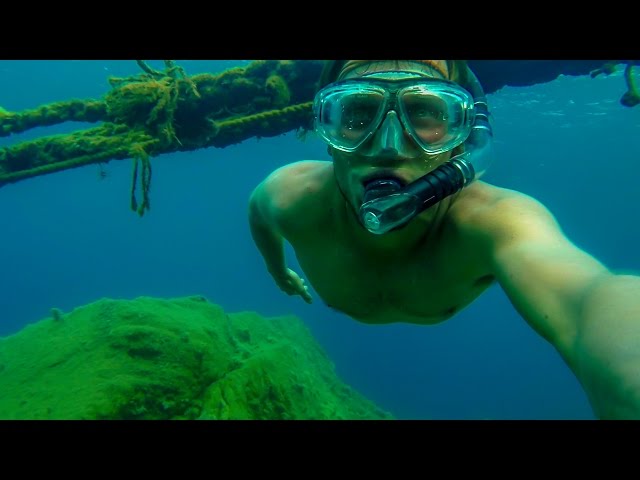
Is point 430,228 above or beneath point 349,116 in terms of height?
beneath

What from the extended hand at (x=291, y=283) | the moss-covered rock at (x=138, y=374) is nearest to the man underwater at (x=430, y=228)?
the extended hand at (x=291, y=283)

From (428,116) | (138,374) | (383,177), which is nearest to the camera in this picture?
(383,177)

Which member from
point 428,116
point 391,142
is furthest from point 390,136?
point 428,116

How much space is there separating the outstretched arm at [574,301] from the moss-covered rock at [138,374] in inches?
144

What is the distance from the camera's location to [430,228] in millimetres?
2760

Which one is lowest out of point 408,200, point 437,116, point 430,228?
point 430,228

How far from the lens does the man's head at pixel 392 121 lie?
95.5 inches

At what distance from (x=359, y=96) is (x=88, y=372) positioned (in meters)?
4.28

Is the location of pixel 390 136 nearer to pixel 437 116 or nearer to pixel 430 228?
pixel 437 116

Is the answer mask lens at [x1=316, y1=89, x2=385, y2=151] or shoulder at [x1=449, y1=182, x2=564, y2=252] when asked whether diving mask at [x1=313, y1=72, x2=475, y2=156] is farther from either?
shoulder at [x1=449, y1=182, x2=564, y2=252]

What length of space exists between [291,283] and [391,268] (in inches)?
87.6

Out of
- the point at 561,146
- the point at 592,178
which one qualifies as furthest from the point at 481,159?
the point at 592,178

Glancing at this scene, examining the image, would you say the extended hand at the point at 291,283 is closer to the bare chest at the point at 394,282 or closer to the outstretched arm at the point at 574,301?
the bare chest at the point at 394,282
